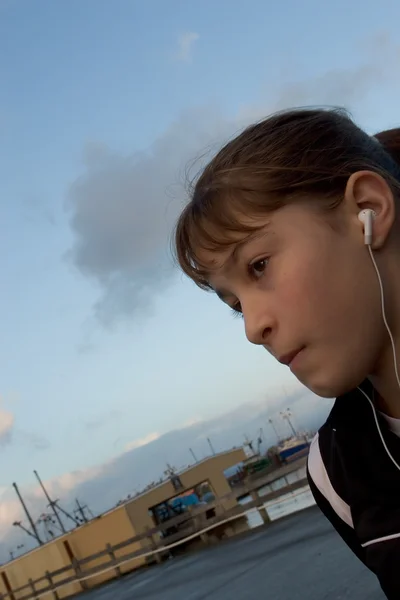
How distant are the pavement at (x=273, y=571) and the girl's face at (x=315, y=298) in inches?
135

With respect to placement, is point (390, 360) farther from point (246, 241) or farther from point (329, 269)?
point (246, 241)

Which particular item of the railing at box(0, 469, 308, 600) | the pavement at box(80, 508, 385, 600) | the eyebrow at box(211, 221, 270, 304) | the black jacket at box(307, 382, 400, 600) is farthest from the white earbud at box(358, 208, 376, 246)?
the railing at box(0, 469, 308, 600)

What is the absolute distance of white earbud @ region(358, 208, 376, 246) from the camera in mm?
1463

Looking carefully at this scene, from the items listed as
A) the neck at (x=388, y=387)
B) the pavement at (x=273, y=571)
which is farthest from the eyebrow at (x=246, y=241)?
the pavement at (x=273, y=571)

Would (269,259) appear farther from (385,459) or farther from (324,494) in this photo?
(324,494)

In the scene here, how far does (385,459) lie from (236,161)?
714 millimetres

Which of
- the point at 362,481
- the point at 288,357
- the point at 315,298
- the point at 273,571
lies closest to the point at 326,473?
the point at 362,481

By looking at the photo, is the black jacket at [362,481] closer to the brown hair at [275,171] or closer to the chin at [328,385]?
the chin at [328,385]

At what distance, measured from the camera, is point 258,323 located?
148 cm

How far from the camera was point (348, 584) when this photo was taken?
5.09 m

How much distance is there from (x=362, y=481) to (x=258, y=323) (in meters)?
0.41

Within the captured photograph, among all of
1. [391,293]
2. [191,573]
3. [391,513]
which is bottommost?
[191,573]

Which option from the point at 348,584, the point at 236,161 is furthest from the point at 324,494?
the point at 348,584

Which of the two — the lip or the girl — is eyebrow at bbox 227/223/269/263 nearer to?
the girl
